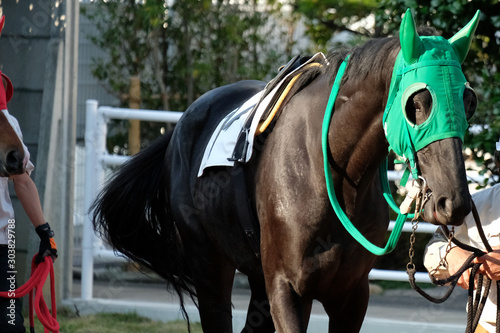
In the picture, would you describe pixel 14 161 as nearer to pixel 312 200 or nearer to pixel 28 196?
pixel 28 196

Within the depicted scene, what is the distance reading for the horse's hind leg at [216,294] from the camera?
3600 mm

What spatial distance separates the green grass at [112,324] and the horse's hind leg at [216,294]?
158 cm

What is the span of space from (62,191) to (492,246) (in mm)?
3623

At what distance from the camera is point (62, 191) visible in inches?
225

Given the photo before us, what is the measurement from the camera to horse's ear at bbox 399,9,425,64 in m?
2.29

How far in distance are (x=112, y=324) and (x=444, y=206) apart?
11.5 feet

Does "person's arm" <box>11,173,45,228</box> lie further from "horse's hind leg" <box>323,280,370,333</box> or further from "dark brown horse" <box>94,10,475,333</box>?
"horse's hind leg" <box>323,280,370,333</box>

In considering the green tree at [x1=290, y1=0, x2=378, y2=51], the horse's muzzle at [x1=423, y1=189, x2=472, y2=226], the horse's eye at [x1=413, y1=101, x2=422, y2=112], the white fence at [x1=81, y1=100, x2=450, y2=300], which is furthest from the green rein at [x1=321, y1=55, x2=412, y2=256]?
the green tree at [x1=290, y1=0, x2=378, y2=51]

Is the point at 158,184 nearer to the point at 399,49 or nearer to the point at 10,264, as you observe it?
the point at 10,264

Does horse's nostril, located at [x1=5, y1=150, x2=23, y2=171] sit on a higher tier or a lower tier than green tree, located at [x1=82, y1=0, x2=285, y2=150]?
lower

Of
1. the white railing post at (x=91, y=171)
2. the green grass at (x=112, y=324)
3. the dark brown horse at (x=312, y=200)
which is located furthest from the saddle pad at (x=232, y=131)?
the white railing post at (x=91, y=171)

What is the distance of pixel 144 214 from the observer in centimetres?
407

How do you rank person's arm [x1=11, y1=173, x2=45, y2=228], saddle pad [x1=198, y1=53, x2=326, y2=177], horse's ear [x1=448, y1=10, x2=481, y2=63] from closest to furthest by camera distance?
horse's ear [x1=448, y1=10, x2=481, y2=63] → saddle pad [x1=198, y1=53, x2=326, y2=177] → person's arm [x1=11, y1=173, x2=45, y2=228]

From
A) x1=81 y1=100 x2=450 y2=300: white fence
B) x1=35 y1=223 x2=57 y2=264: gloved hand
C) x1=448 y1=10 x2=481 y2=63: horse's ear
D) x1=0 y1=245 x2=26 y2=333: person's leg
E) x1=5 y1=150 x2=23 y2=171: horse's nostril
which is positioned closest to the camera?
x1=448 y1=10 x2=481 y2=63: horse's ear
